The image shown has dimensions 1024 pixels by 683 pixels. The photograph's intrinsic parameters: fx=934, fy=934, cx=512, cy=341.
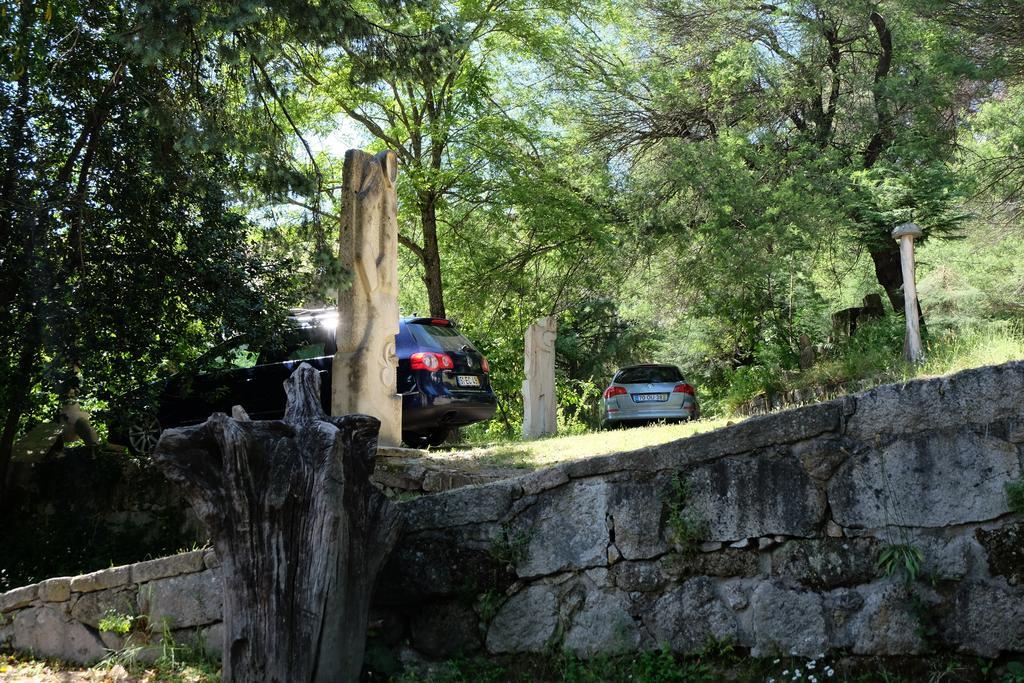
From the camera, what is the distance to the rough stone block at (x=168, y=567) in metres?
5.89

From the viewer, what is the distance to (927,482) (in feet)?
13.8

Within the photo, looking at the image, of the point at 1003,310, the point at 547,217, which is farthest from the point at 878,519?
the point at 1003,310

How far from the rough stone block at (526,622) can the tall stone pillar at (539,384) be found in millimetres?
8703

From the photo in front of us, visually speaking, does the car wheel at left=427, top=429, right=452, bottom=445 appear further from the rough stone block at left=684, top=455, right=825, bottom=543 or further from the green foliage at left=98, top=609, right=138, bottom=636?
the rough stone block at left=684, top=455, right=825, bottom=543

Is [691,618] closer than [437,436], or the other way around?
[691,618]

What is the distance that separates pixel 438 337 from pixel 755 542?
6.96 metres

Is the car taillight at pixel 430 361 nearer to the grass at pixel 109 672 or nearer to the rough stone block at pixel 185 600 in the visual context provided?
the rough stone block at pixel 185 600

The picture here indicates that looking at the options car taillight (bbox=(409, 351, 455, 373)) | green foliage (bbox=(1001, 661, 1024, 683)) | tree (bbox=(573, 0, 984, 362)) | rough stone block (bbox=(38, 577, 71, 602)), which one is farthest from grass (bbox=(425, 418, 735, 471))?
tree (bbox=(573, 0, 984, 362))

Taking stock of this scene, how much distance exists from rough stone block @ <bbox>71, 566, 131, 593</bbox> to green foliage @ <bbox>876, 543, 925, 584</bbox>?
4655mm

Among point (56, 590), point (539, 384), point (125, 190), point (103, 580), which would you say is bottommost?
point (56, 590)

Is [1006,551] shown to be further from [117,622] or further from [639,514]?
→ [117,622]

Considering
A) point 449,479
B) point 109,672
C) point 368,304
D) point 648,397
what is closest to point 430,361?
point 368,304

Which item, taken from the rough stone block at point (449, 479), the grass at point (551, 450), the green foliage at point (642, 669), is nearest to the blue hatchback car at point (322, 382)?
the grass at point (551, 450)

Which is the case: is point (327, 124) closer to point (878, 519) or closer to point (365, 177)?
point (365, 177)
